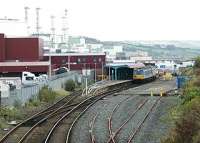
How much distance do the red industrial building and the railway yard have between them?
37743 millimetres

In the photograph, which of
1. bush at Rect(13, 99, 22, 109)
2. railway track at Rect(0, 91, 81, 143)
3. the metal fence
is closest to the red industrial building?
the metal fence

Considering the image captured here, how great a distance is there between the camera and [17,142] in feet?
61.5

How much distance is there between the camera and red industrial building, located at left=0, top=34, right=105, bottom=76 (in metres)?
71.9

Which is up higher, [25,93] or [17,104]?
[25,93]

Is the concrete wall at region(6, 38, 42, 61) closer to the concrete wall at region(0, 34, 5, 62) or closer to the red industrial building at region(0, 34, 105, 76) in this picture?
the red industrial building at region(0, 34, 105, 76)

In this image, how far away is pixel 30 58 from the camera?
7950cm

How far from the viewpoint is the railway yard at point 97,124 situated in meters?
19.4

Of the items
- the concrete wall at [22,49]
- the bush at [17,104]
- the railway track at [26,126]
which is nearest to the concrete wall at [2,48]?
the concrete wall at [22,49]

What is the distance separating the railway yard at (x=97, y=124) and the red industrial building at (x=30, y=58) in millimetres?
37743

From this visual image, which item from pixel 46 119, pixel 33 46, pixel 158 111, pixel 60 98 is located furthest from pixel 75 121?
pixel 33 46

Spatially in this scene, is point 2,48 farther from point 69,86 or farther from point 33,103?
point 33,103

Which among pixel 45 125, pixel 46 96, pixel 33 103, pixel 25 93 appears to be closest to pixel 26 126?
pixel 45 125

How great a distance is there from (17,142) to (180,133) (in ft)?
23.1

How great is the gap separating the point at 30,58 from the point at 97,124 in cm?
5708
